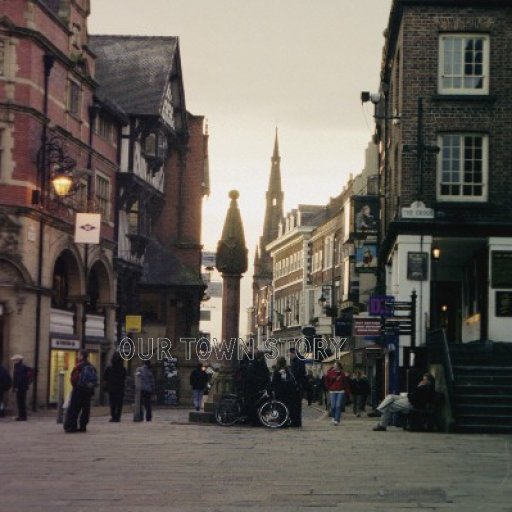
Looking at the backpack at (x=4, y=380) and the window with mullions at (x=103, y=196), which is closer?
the backpack at (x=4, y=380)

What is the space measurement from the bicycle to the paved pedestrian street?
2535 millimetres

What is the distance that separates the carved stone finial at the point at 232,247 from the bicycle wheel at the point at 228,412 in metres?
4.00

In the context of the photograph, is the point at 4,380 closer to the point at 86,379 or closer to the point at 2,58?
the point at 86,379

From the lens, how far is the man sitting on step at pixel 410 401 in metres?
28.5

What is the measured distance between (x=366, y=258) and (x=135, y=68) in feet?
53.5

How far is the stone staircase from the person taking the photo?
90.3ft

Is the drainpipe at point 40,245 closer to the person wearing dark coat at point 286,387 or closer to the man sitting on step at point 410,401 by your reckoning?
the person wearing dark coat at point 286,387

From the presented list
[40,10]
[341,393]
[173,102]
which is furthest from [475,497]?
[173,102]

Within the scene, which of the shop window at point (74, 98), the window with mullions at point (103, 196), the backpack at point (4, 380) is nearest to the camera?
the backpack at point (4, 380)

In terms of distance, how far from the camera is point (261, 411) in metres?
29.7

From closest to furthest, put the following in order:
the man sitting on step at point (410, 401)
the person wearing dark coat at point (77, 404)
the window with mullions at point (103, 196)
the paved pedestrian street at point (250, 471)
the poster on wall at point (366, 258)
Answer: the paved pedestrian street at point (250, 471) → the person wearing dark coat at point (77, 404) → the man sitting on step at point (410, 401) → the poster on wall at point (366, 258) → the window with mullions at point (103, 196)

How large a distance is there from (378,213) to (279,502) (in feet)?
110

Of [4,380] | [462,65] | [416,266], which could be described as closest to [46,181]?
[4,380]

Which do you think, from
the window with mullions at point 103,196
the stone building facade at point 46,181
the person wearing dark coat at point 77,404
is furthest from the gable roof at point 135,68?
the person wearing dark coat at point 77,404
